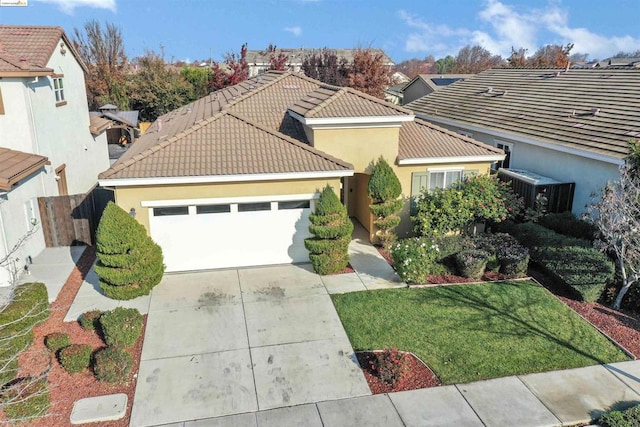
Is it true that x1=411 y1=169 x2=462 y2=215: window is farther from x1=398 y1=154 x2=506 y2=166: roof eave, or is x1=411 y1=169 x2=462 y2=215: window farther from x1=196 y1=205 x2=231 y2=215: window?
x1=196 y1=205 x2=231 y2=215: window

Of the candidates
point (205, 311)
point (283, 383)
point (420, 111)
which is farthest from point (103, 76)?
point (283, 383)

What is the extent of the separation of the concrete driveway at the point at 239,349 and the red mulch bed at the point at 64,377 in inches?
10.2

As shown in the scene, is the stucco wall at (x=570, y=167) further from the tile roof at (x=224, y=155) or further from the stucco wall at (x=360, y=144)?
the tile roof at (x=224, y=155)

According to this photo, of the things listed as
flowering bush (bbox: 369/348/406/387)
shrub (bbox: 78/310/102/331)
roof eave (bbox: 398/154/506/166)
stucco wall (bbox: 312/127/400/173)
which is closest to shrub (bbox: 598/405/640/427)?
flowering bush (bbox: 369/348/406/387)

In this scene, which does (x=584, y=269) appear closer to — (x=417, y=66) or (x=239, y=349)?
(x=239, y=349)

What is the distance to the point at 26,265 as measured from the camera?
13.3 meters

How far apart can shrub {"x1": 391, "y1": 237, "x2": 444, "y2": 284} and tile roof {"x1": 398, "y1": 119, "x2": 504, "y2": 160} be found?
3.35m

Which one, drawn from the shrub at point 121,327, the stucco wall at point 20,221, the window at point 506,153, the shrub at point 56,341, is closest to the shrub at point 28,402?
the shrub at point 56,341

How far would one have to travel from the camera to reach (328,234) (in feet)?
42.0

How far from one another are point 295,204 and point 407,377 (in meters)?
6.19

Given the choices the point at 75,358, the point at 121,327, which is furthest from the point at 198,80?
the point at 75,358

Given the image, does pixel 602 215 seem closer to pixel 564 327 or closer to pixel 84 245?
pixel 564 327

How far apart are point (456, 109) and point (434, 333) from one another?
51.9 feet

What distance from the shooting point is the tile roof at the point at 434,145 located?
50.0ft
